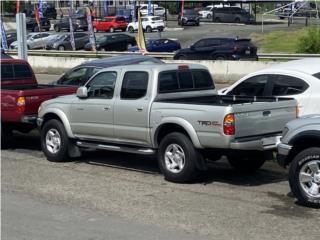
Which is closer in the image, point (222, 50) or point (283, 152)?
point (283, 152)

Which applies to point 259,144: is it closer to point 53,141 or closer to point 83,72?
point 53,141

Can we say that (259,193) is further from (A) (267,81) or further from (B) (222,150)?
(A) (267,81)

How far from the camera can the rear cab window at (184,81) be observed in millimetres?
10625

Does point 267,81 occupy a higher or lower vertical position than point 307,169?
higher

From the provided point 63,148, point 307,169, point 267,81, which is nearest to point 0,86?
point 63,148

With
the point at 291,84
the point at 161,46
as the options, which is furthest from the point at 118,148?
the point at 161,46

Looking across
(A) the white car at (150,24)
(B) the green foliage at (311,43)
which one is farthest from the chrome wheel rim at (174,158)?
(A) the white car at (150,24)

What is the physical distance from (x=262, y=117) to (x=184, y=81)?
75.1 inches

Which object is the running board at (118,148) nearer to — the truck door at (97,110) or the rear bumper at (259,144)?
the truck door at (97,110)

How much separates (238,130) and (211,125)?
40cm

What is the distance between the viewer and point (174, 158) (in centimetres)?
998

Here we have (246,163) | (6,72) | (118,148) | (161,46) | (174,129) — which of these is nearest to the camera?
(174,129)

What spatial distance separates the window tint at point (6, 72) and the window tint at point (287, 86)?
22.4 feet

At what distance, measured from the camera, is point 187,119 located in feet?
31.8
